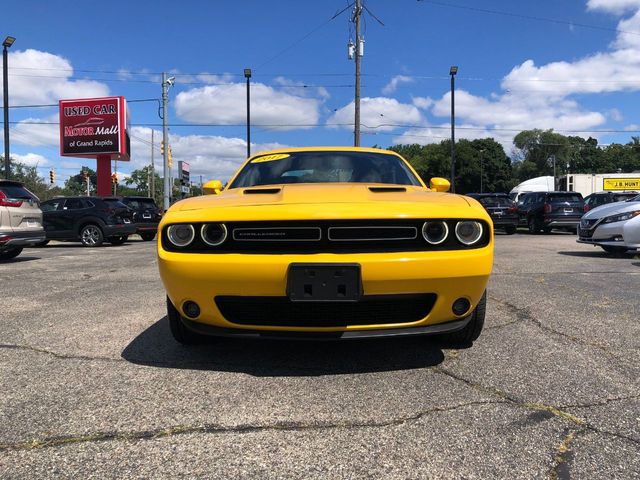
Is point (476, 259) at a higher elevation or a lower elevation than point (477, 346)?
higher

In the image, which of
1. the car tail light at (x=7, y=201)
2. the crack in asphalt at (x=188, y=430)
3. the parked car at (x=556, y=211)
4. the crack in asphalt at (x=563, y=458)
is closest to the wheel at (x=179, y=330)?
the crack in asphalt at (x=188, y=430)

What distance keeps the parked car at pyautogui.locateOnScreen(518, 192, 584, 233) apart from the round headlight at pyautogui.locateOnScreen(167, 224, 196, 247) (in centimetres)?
1696

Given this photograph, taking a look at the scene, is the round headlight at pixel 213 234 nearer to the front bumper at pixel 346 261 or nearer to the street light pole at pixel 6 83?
the front bumper at pixel 346 261

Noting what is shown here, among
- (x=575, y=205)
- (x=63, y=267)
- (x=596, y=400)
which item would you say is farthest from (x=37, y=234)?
(x=575, y=205)


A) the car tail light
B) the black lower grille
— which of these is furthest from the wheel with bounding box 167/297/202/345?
the car tail light

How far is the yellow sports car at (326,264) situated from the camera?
2.60m

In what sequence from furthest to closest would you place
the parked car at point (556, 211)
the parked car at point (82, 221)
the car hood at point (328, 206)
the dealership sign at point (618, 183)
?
the dealership sign at point (618, 183), the parked car at point (556, 211), the parked car at point (82, 221), the car hood at point (328, 206)

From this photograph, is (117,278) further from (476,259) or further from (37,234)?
(476,259)

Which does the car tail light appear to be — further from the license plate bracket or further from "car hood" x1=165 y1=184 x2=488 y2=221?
the license plate bracket

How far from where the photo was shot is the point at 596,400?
8.30ft

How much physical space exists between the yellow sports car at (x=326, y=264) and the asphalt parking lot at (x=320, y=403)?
338 mm

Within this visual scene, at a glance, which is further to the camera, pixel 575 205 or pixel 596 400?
pixel 575 205

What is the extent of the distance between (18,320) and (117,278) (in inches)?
104

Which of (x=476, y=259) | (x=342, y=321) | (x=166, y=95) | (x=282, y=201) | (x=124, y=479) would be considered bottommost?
(x=124, y=479)
